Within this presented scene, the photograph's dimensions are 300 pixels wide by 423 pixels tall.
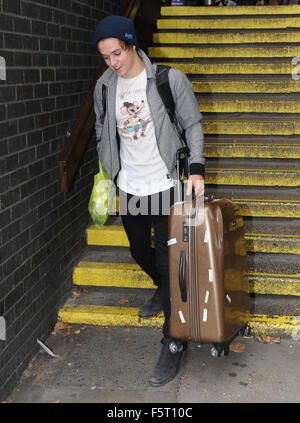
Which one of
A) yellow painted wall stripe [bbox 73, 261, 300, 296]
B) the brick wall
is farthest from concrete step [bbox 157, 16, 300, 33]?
yellow painted wall stripe [bbox 73, 261, 300, 296]

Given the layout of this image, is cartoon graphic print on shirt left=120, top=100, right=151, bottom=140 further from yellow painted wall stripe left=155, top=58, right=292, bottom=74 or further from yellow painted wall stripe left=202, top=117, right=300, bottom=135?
yellow painted wall stripe left=155, top=58, right=292, bottom=74

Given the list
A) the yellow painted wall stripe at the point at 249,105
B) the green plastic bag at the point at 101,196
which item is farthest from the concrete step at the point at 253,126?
the green plastic bag at the point at 101,196

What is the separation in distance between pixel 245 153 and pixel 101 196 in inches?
74.2

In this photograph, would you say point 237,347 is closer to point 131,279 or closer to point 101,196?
point 131,279

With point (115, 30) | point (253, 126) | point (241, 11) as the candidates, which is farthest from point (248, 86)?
point (115, 30)

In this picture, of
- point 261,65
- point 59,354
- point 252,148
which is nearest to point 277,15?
point 261,65

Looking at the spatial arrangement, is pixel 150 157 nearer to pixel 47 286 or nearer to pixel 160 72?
pixel 160 72

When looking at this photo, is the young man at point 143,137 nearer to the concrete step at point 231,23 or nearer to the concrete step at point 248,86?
the concrete step at point 248,86

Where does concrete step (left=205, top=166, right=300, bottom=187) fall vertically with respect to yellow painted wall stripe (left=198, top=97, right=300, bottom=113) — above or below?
below

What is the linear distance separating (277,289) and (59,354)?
166 centimetres

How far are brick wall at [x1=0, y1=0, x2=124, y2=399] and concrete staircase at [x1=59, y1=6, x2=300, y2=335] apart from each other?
0.31 m

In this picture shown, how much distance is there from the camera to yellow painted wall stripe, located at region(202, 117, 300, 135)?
5.41 metres

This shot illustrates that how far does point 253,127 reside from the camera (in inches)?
215

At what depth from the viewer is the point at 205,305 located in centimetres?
318
